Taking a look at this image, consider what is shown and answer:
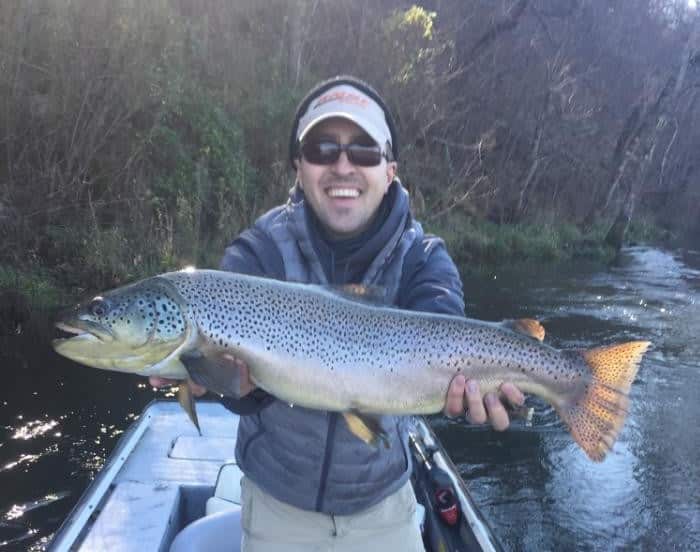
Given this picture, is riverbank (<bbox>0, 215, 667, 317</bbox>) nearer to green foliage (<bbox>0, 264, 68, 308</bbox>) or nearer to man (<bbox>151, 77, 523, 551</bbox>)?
green foliage (<bbox>0, 264, 68, 308</bbox>)

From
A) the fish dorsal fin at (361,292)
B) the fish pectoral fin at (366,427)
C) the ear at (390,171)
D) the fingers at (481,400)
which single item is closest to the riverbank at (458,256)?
the ear at (390,171)

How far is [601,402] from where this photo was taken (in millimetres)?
2494

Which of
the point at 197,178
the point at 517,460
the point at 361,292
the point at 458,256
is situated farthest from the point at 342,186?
the point at 458,256

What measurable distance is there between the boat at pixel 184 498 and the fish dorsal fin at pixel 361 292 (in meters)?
1.06

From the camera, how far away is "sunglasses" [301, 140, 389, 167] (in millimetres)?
2576

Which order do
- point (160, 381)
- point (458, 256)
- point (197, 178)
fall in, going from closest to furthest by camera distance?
point (160, 381)
point (197, 178)
point (458, 256)

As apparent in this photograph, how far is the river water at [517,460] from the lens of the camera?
5.69 metres

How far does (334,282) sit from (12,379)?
6305 mm

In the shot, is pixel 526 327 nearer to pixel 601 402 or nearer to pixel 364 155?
pixel 601 402

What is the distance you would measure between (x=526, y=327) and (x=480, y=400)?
36 centimetres

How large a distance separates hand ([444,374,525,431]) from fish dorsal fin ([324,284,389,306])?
0.41m

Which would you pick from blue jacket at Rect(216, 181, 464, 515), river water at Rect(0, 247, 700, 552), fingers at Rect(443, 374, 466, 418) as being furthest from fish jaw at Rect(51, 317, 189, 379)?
river water at Rect(0, 247, 700, 552)

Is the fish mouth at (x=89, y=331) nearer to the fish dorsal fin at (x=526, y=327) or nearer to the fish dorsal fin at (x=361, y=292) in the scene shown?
the fish dorsal fin at (x=361, y=292)

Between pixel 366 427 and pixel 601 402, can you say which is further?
pixel 601 402
